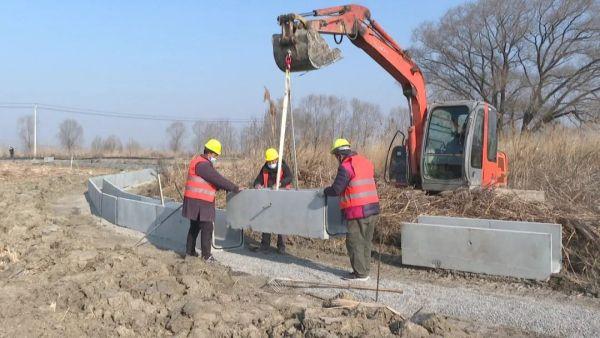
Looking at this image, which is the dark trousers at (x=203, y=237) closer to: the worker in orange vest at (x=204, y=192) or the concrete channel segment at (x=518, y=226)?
the worker in orange vest at (x=204, y=192)

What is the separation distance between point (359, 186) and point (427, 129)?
12.0 feet

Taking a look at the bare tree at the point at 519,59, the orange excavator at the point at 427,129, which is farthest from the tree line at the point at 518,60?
the orange excavator at the point at 427,129

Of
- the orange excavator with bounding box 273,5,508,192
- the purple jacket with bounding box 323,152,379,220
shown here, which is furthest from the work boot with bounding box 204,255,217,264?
the orange excavator with bounding box 273,5,508,192

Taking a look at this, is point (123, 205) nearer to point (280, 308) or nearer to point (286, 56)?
point (286, 56)

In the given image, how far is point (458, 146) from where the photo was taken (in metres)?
9.89

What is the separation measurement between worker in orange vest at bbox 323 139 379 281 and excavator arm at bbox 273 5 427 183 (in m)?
1.77

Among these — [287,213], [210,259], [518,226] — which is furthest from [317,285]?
[518,226]

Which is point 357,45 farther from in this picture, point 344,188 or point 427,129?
point 344,188

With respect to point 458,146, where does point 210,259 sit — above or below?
below

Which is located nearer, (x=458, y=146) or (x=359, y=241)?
(x=359, y=241)

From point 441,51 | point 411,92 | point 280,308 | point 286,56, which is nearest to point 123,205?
point 286,56

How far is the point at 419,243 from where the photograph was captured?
754 cm

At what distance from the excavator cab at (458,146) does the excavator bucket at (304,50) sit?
9.17ft

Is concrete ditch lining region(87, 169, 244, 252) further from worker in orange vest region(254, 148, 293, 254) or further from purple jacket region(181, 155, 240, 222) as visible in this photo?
purple jacket region(181, 155, 240, 222)
